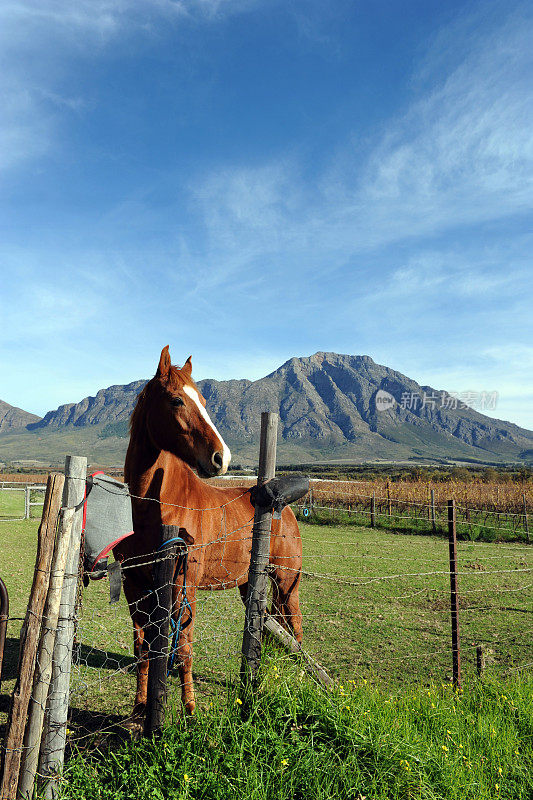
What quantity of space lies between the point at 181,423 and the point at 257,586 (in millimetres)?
1358

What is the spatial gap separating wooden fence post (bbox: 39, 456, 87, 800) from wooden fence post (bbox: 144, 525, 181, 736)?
47 cm

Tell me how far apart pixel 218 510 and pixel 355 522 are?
19290mm

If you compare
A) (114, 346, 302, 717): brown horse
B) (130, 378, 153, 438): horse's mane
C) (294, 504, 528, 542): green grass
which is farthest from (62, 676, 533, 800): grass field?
(294, 504, 528, 542): green grass

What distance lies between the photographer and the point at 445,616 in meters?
8.24

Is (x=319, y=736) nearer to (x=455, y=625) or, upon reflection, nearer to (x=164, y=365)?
(x=455, y=625)

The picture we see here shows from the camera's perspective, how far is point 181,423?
3.63 metres

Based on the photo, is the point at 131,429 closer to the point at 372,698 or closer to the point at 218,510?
the point at 218,510

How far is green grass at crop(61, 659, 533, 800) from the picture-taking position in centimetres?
245

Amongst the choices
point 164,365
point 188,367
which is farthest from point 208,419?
point 188,367

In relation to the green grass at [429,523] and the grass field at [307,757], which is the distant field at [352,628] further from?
the green grass at [429,523]

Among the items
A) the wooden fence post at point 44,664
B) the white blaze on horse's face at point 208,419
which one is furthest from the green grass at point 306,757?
the white blaze on horse's face at point 208,419

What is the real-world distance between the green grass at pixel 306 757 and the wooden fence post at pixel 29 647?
31cm

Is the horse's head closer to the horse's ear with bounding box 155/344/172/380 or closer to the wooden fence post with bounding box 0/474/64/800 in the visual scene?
the horse's ear with bounding box 155/344/172/380

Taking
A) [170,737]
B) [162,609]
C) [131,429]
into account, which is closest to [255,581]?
[162,609]
